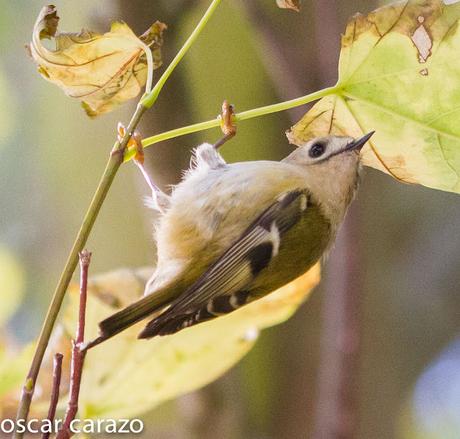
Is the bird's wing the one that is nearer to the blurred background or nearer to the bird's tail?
the bird's tail

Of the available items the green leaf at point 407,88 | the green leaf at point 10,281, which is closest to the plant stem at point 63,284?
the green leaf at point 407,88

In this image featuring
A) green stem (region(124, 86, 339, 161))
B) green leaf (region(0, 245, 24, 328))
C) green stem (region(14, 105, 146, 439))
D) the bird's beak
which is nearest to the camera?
green stem (region(14, 105, 146, 439))

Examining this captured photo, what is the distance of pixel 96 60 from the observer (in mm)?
735

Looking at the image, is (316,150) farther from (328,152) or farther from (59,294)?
(59,294)

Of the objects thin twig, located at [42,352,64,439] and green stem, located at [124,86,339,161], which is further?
green stem, located at [124,86,339,161]

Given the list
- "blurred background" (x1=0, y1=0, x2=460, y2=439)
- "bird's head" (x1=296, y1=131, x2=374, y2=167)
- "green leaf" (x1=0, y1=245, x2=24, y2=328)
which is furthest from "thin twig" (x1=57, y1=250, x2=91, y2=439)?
"green leaf" (x1=0, y1=245, x2=24, y2=328)

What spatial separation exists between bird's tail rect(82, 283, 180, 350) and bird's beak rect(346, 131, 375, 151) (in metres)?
0.24

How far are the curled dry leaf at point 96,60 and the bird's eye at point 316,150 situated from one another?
33 centimetres

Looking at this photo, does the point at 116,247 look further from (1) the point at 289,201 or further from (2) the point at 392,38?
(2) the point at 392,38

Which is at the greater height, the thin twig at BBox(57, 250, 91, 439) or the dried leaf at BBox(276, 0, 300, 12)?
the dried leaf at BBox(276, 0, 300, 12)

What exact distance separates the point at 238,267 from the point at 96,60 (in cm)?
29

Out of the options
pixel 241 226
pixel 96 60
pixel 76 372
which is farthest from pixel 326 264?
pixel 76 372

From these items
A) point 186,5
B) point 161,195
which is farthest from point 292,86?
point 161,195

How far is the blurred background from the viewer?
1.32 m
